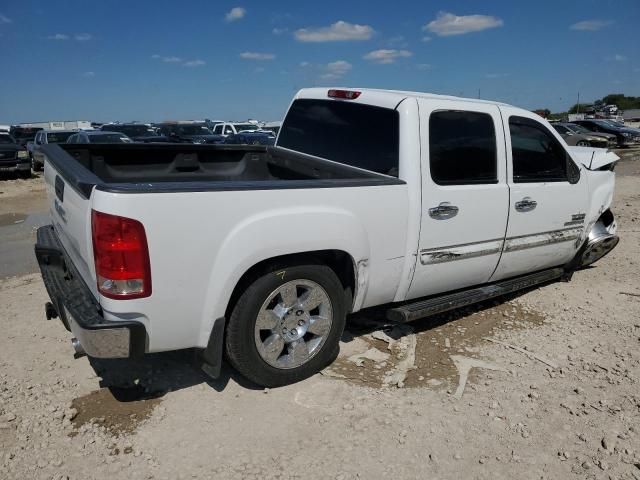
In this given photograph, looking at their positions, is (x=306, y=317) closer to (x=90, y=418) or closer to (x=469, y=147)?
(x=90, y=418)

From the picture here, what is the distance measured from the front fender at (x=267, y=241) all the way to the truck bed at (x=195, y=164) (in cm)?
40

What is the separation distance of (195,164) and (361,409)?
2.71 meters

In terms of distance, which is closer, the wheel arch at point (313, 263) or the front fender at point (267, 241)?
the front fender at point (267, 241)

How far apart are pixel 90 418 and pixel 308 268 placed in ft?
5.00

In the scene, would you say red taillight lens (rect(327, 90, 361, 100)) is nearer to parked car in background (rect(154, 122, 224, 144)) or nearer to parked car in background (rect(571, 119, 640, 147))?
parked car in background (rect(154, 122, 224, 144))

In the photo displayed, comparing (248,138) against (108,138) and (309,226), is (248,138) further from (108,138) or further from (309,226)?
(309,226)

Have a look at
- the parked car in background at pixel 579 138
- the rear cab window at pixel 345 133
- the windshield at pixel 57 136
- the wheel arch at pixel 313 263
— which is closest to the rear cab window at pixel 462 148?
the rear cab window at pixel 345 133

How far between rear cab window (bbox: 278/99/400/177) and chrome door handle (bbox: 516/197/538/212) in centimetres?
122

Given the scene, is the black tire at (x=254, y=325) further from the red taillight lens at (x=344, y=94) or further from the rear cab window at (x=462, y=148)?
the red taillight lens at (x=344, y=94)

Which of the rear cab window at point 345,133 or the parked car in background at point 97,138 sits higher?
the rear cab window at point 345,133

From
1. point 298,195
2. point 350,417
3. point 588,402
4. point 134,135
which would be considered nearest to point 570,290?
point 588,402

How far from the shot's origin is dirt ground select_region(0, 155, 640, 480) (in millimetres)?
2697

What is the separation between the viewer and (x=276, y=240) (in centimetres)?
295

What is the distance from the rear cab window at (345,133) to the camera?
12.2 feet
